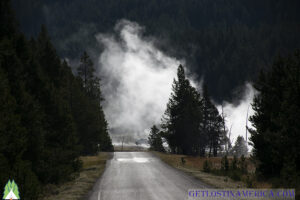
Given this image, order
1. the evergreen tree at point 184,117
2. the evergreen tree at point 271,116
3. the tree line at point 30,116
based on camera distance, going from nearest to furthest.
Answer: the tree line at point 30,116
the evergreen tree at point 271,116
the evergreen tree at point 184,117

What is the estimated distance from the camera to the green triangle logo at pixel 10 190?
10.4 m

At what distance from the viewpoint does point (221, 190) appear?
54.2 feet

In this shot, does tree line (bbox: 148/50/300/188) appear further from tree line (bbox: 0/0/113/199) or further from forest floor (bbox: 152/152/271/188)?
tree line (bbox: 0/0/113/199)

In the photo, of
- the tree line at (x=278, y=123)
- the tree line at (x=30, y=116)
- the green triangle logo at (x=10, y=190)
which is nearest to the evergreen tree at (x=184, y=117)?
the tree line at (x=278, y=123)

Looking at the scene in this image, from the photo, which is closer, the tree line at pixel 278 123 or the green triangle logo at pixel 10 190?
the green triangle logo at pixel 10 190

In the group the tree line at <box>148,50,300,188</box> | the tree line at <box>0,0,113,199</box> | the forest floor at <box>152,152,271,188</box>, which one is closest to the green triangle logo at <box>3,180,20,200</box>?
the tree line at <box>0,0,113,199</box>

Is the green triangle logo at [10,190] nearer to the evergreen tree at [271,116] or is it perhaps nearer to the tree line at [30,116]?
the tree line at [30,116]

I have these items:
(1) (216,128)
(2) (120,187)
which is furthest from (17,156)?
(1) (216,128)

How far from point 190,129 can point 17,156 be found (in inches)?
1566

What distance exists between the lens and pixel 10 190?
10.6 metres

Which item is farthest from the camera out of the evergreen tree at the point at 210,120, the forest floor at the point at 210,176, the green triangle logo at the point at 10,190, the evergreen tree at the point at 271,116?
the evergreen tree at the point at 210,120

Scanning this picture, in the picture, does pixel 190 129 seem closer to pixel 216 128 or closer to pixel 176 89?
pixel 176 89

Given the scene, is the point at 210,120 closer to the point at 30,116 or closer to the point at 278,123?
the point at 278,123

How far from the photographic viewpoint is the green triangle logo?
1044 centimetres
